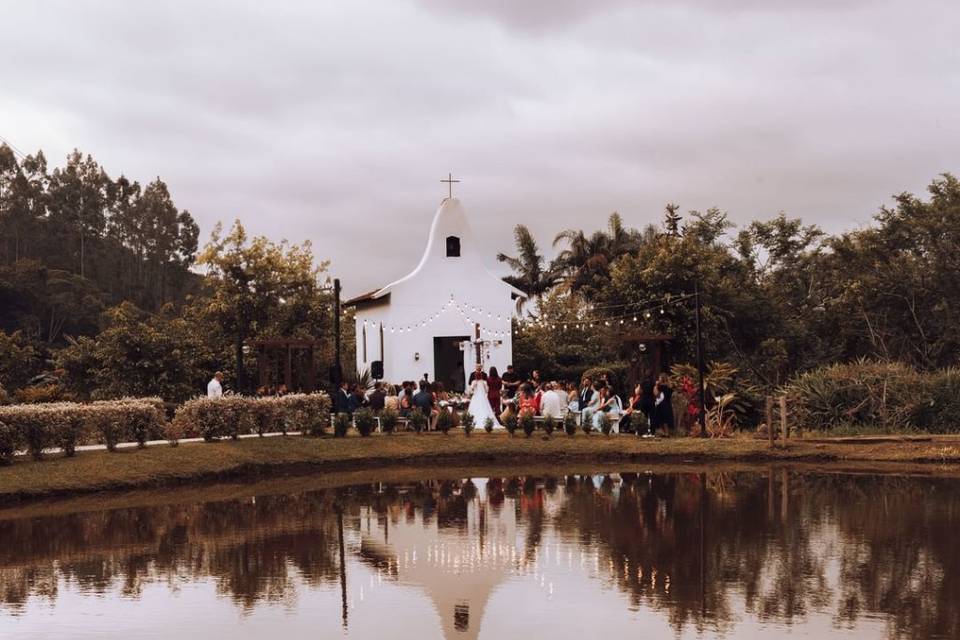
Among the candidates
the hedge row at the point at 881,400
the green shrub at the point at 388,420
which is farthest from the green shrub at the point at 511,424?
the hedge row at the point at 881,400

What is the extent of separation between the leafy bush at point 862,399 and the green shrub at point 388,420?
29.5ft

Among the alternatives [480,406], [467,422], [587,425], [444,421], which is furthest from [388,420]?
[587,425]

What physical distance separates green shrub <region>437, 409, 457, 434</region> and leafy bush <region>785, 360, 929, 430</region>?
776cm

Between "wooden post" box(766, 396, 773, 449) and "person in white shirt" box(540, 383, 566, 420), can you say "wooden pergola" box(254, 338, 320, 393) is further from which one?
"wooden post" box(766, 396, 773, 449)

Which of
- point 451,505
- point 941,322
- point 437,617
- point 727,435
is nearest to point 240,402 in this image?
point 451,505

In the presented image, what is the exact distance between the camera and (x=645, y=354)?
33562 millimetres

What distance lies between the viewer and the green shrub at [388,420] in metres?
25.5

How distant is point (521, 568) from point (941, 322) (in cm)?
2665

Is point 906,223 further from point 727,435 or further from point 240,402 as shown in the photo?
point 240,402

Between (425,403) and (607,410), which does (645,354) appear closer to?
(607,410)

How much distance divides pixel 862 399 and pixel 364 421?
11111 millimetres

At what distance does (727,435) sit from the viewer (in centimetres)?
2538

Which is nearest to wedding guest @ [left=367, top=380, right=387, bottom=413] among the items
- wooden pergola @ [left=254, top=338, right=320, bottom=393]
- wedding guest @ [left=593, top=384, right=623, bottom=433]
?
wooden pergola @ [left=254, top=338, right=320, bottom=393]

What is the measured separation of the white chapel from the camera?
124ft
